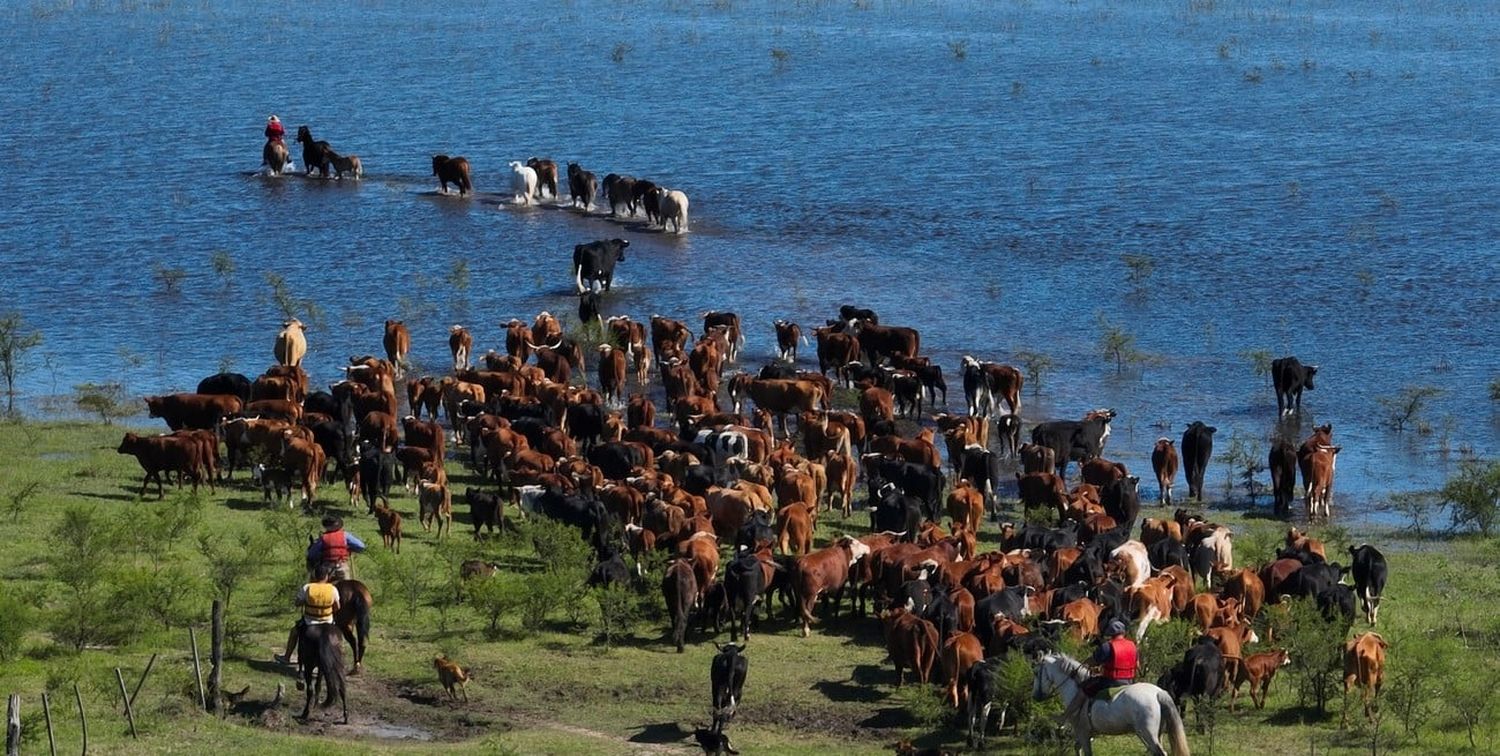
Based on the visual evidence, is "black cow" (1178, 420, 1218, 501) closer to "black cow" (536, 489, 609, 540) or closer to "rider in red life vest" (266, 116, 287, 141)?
"black cow" (536, 489, 609, 540)

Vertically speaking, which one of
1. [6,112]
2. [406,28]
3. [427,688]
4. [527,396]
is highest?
[406,28]

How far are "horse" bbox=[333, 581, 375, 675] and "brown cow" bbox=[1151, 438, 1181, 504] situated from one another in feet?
44.1

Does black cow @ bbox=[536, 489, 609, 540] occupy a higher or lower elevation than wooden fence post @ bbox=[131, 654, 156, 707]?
higher

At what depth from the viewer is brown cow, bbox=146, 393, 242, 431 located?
3053 centimetres

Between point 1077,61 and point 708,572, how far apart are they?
60.5m

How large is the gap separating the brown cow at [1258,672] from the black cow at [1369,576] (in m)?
3.32

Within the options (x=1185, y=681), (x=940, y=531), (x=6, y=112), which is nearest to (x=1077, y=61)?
(x=6, y=112)

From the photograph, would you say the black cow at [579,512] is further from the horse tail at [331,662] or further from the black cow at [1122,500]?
the black cow at [1122,500]

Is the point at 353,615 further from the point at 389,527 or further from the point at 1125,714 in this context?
the point at 1125,714

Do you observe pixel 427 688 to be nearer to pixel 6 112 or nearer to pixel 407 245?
pixel 407 245

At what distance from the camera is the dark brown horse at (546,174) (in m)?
54.1

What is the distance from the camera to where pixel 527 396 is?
3244 cm

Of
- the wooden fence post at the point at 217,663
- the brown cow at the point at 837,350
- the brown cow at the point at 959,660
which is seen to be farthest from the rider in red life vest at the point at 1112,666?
the brown cow at the point at 837,350

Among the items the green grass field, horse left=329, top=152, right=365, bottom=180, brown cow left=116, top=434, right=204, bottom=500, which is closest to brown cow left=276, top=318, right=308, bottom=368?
brown cow left=116, top=434, right=204, bottom=500
